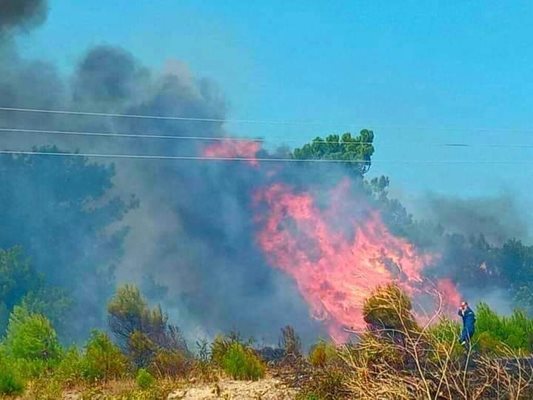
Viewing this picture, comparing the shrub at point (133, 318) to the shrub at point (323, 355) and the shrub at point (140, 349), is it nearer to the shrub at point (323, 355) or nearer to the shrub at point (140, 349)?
the shrub at point (140, 349)

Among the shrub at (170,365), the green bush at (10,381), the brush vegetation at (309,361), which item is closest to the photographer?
the brush vegetation at (309,361)

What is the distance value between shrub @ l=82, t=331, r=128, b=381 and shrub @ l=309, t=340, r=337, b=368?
5.86m

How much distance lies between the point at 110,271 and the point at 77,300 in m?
4.50

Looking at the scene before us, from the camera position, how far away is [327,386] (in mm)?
20953

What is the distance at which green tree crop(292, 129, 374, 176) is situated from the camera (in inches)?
2244

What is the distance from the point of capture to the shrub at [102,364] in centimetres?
2516

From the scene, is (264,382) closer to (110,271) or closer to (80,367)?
(80,367)

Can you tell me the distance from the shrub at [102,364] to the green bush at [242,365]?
322 centimetres

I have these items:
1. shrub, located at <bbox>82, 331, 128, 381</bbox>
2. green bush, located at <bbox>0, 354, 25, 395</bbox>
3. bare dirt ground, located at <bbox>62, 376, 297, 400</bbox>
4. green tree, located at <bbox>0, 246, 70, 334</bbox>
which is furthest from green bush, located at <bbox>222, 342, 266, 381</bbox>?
green tree, located at <bbox>0, 246, 70, 334</bbox>

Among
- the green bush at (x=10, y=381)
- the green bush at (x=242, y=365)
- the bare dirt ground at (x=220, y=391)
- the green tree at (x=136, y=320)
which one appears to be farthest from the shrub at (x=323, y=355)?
the green bush at (x=10, y=381)

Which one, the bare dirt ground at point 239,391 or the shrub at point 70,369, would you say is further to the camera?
the shrub at point 70,369

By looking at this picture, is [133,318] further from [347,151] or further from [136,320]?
[347,151]

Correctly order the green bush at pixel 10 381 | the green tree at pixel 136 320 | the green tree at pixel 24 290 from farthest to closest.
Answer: the green tree at pixel 24 290, the green tree at pixel 136 320, the green bush at pixel 10 381

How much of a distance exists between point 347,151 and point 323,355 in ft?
109
